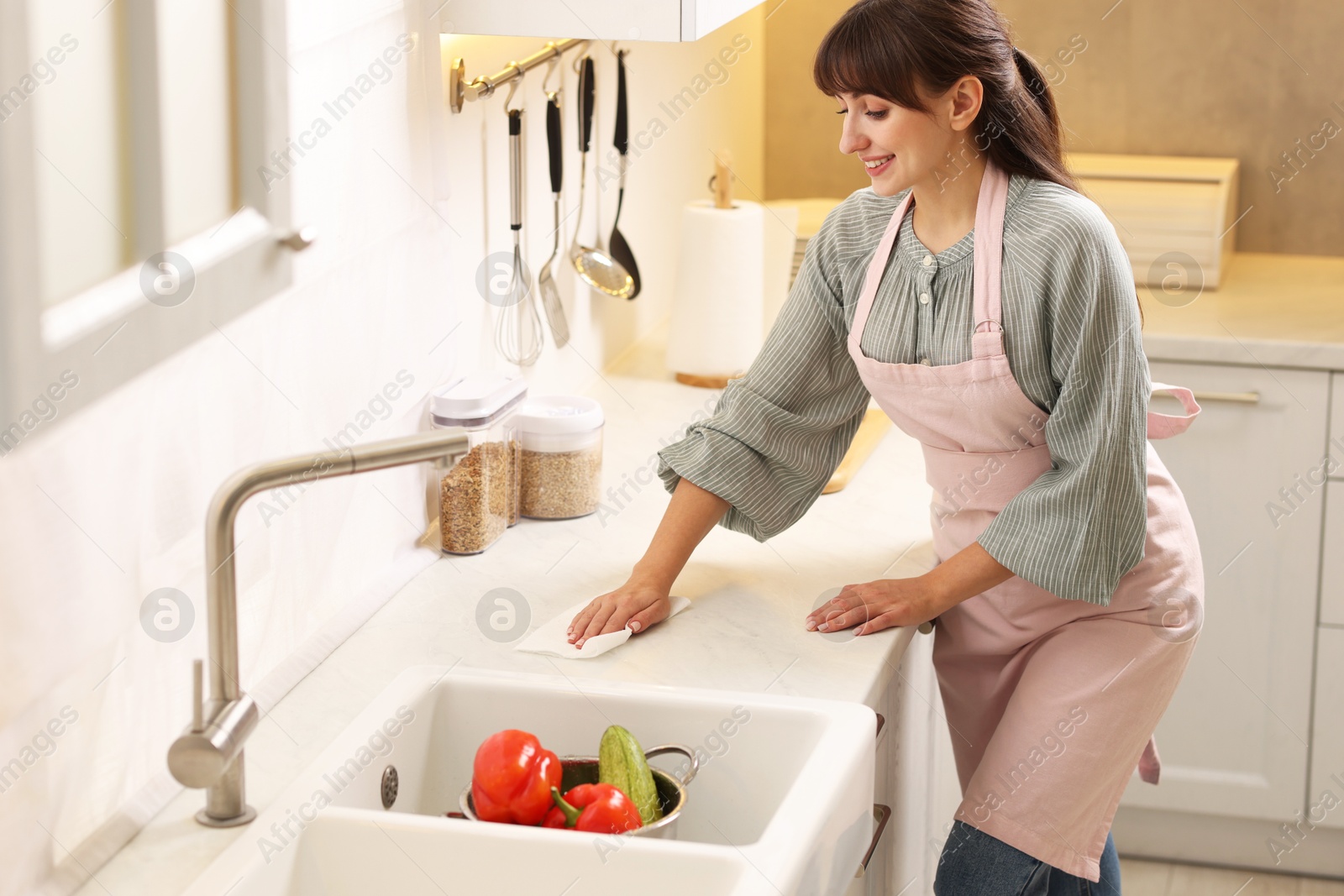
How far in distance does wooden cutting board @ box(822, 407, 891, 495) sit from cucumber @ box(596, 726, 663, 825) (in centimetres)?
62

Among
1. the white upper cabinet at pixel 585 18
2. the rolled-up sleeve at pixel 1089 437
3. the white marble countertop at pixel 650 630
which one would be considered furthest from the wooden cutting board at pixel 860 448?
the white upper cabinet at pixel 585 18

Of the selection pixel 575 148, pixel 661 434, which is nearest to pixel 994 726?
pixel 661 434

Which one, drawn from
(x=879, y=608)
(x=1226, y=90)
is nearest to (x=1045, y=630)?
(x=879, y=608)

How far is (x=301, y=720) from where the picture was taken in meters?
1.24

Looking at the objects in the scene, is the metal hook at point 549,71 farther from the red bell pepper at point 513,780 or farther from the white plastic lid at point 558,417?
the red bell pepper at point 513,780

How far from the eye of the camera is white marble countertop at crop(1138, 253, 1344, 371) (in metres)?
2.24

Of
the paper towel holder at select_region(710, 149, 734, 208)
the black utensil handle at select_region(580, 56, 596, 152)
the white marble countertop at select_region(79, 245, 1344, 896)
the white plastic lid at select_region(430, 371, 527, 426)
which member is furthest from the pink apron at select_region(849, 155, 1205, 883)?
the paper towel holder at select_region(710, 149, 734, 208)

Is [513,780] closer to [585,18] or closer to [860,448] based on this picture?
[585,18]

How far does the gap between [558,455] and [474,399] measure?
157 mm

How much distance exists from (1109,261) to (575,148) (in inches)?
36.7

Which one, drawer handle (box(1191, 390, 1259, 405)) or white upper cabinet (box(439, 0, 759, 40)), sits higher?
white upper cabinet (box(439, 0, 759, 40))

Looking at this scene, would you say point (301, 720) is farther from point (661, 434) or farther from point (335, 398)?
point (661, 434)

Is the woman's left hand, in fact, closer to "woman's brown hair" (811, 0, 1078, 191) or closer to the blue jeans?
the blue jeans

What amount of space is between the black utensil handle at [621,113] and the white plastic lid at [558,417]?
51 centimetres
